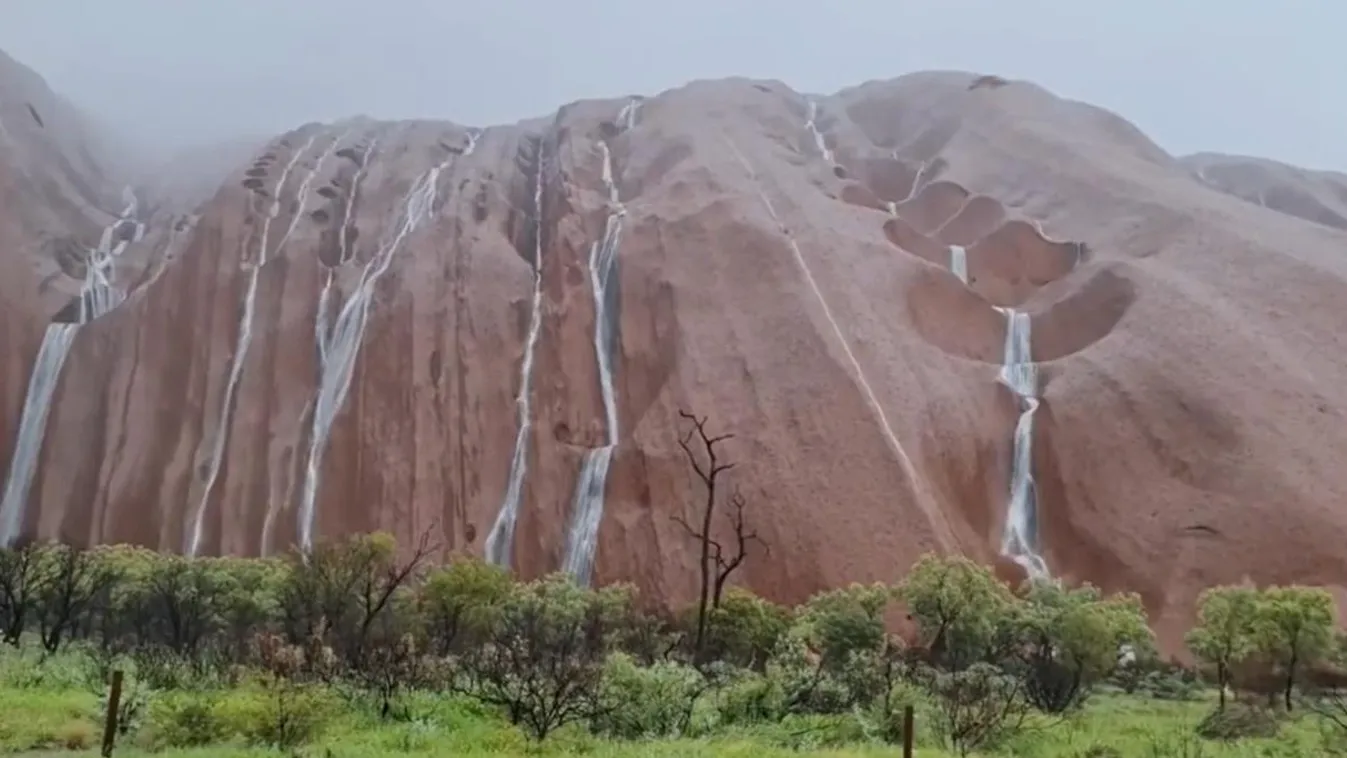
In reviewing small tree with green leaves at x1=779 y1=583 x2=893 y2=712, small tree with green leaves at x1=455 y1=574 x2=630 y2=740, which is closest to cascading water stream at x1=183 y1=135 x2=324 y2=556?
small tree with green leaves at x1=455 y1=574 x2=630 y2=740

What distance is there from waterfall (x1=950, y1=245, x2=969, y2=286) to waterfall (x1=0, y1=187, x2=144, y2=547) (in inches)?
1574

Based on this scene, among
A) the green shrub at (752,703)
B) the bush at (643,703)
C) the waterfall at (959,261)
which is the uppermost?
the waterfall at (959,261)

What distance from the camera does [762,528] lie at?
120 ft

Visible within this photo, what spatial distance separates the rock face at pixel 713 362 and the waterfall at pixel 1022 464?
21cm

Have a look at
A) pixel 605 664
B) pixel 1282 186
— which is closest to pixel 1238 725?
pixel 605 664

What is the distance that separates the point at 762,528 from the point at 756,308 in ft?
35.4

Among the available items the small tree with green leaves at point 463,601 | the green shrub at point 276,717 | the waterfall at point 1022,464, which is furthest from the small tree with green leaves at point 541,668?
the waterfall at point 1022,464

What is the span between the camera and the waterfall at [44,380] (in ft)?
148

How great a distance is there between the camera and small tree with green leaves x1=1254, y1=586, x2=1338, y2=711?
1008 inches

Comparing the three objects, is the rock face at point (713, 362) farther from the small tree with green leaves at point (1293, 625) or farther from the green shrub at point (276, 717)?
the green shrub at point (276, 717)

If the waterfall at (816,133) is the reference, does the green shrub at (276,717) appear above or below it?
below

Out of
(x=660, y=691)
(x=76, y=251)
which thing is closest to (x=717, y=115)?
(x=76, y=251)

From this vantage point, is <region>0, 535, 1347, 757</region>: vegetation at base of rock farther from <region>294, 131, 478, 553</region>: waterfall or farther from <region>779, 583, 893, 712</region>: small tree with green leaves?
<region>294, 131, 478, 553</region>: waterfall

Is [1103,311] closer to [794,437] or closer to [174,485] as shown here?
[794,437]
